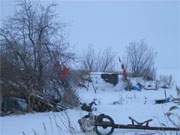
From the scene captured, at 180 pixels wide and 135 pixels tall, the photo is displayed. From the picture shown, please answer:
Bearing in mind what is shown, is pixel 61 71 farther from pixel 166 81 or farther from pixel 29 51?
pixel 166 81

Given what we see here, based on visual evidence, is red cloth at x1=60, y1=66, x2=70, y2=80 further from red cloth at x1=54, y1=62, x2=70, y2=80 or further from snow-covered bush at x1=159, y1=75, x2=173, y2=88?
snow-covered bush at x1=159, y1=75, x2=173, y2=88

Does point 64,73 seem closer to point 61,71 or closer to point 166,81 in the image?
point 61,71

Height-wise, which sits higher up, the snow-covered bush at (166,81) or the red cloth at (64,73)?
the red cloth at (64,73)

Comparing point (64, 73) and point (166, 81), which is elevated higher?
point (64, 73)

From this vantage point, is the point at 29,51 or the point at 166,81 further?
the point at 166,81

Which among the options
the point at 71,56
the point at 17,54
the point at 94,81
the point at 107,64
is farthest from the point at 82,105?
the point at 107,64

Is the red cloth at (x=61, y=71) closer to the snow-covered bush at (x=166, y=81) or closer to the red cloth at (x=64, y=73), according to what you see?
the red cloth at (x=64, y=73)

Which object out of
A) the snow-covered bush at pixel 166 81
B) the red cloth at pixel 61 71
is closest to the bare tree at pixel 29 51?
the red cloth at pixel 61 71

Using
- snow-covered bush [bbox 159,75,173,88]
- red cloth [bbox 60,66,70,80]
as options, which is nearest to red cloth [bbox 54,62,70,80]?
red cloth [bbox 60,66,70,80]

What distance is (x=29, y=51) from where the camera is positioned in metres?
13.4

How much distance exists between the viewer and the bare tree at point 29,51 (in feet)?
43.2

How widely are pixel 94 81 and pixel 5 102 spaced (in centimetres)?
1058

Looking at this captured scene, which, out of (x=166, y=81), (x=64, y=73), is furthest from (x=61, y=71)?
(x=166, y=81)

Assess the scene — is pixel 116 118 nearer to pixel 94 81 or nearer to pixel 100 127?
pixel 100 127
